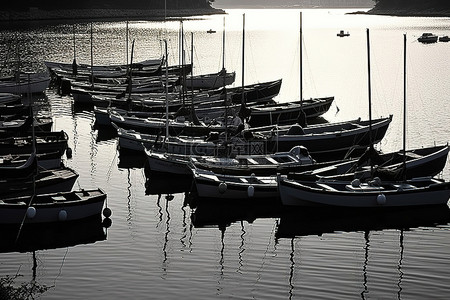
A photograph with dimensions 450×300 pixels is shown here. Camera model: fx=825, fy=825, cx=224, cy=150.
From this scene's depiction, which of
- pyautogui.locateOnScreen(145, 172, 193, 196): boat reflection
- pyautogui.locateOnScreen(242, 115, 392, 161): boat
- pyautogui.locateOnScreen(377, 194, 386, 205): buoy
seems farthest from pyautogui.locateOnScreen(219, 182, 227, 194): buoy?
pyautogui.locateOnScreen(242, 115, 392, 161): boat

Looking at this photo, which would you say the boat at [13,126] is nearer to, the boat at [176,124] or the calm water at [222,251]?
the calm water at [222,251]

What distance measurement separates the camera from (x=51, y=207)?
29219 millimetres

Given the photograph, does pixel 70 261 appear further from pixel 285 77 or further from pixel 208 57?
pixel 208 57

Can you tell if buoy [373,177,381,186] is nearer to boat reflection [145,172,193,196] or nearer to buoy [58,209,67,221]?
boat reflection [145,172,193,196]

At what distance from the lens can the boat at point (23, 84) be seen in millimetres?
59719

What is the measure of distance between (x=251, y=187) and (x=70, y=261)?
8.57m

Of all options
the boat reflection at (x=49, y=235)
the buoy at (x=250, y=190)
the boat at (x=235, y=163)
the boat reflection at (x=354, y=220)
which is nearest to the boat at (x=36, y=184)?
the boat reflection at (x=49, y=235)

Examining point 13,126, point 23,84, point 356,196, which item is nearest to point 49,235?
point 356,196

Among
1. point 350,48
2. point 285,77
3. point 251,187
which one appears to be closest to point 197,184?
point 251,187

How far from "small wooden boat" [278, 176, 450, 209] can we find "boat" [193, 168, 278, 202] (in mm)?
1113

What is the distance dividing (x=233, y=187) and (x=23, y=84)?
32445 millimetres

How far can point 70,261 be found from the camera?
1064 inches

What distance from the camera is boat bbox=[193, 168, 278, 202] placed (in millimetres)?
32719

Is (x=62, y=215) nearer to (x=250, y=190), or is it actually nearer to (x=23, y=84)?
(x=250, y=190)
